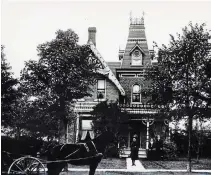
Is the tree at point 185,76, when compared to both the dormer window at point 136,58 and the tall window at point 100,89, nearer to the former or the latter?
the dormer window at point 136,58

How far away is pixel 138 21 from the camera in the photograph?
13094 millimetres

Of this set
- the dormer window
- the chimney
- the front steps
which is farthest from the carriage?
the dormer window

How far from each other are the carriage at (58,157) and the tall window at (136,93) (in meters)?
1.57

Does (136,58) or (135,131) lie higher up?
(136,58)

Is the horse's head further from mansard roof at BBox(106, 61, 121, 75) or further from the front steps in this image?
mansard roof at BBox(106, 61, 121, 75)

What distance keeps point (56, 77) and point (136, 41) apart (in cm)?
308

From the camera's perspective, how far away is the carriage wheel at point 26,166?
1170cm

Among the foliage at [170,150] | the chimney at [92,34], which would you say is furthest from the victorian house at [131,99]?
the foliage at [170,150]

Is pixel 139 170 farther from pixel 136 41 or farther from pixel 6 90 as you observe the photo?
pixel 6 90

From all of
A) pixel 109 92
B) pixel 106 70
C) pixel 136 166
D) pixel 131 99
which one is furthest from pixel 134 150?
pixel 106 70

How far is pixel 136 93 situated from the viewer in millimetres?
13633

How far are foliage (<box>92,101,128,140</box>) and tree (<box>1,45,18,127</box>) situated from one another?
8.07 feet

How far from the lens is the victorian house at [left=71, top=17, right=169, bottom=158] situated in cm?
1312

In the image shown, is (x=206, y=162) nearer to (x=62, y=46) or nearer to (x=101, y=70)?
(x=101, y=70)
